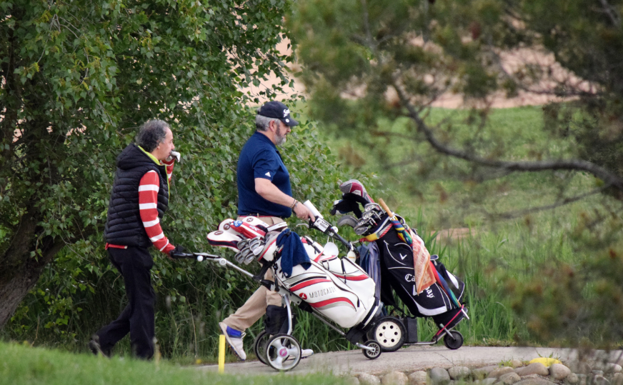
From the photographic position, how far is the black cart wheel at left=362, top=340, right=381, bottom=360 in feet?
20.6

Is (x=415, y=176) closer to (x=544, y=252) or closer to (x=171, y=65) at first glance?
(x=544, y=252)

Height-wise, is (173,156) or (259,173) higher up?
(173,156)

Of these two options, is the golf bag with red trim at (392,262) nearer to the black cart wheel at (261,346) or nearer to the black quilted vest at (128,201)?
the black cart wheel at (261,346)

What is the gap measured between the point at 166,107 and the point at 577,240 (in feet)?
14.5

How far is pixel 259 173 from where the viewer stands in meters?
5.86

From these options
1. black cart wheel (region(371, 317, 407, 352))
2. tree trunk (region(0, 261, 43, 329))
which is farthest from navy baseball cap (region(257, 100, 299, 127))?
tree trunk (region(0, 261, 43, 329))

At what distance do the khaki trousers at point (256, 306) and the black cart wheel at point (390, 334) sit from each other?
92cm

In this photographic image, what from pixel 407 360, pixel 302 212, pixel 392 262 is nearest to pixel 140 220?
pixel 302 212

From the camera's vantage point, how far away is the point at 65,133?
669cm

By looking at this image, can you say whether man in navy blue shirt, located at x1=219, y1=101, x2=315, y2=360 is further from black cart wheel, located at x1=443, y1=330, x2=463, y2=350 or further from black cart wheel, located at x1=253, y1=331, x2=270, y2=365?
black cart wheel, located at x1=443, y1=330, x2=463, y2=350

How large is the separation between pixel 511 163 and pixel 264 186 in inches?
84.3

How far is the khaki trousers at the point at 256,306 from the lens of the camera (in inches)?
243

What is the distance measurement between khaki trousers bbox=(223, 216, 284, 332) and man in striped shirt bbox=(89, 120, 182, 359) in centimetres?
78

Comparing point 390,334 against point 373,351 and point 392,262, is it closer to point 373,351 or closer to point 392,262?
point 373,351
